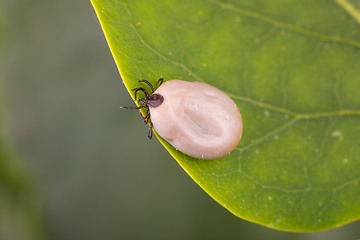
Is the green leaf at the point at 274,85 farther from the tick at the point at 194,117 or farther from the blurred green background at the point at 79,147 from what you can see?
the blurred green background at the point at 79,147

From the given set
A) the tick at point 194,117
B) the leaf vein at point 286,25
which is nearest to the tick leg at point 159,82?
the tick at point 194,117

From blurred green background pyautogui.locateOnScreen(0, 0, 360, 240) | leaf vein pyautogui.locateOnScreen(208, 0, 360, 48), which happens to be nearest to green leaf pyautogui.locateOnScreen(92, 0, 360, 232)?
leaf vein pyautogui.locateOnScreen(208, 0, 360, 48)

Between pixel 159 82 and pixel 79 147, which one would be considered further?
pixel 79 147

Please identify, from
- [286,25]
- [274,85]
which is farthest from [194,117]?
[286,25]

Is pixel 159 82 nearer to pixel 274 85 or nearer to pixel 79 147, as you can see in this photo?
pixel 274 85

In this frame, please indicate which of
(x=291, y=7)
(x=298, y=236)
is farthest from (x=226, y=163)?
Answer: (x=298, y=236)

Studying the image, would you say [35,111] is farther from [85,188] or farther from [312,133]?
[312,133]
